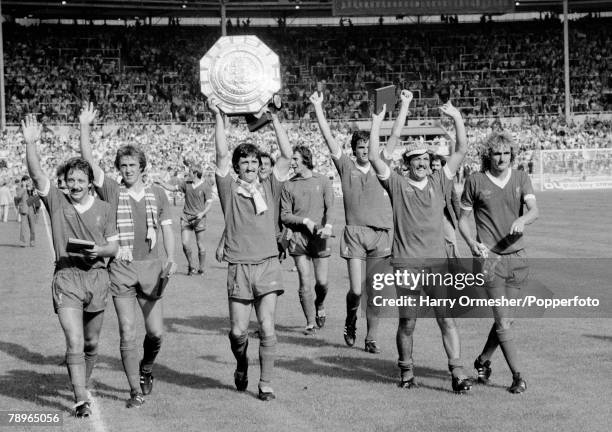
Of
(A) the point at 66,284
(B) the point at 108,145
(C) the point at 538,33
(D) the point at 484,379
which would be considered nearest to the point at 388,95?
(D) the point at 484,379

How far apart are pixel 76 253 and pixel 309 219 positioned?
3.89 metres

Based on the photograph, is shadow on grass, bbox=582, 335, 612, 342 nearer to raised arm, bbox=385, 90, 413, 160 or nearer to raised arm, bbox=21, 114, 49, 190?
raised arm, bbox=385, 90, 413, 160

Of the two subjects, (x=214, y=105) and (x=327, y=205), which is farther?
(x=327, y=205)

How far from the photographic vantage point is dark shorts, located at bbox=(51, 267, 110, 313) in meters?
7.40

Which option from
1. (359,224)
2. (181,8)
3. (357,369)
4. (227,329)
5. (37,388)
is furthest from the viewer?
(181,8)

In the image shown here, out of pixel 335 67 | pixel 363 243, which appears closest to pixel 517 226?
pixel 363 243

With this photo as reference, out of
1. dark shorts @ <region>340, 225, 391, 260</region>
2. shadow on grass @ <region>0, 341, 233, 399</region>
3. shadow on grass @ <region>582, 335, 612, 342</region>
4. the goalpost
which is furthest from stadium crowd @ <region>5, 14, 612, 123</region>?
shadow on grass @ <region>582, 335, 612, 342</region>

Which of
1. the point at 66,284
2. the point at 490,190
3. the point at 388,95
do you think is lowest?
the point at 66,284

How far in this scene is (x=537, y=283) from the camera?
46.3 feet

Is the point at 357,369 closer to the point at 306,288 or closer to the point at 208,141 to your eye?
the point at 306,288

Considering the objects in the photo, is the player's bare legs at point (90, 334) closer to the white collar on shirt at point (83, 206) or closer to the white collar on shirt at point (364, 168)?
the white collar on shirt at point (83, 206)

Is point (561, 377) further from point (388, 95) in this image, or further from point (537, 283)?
point (537, 283)

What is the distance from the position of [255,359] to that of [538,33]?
51552mm

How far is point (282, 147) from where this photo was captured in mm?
8102
